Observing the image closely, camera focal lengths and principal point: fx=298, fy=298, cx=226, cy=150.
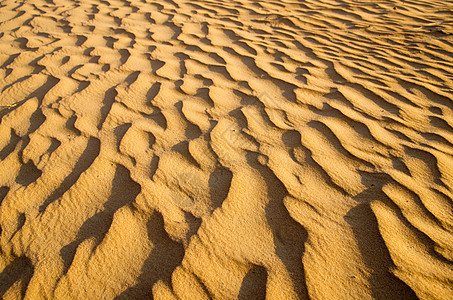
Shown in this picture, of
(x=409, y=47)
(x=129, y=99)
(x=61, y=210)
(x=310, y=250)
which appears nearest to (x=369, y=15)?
(x=409, y=47)

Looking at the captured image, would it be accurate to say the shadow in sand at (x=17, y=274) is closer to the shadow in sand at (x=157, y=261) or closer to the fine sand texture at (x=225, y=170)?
the fine sand texture at (x=225, y=170)

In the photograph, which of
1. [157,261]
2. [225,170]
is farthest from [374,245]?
[157,261]

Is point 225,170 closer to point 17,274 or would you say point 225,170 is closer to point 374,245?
point 374,245

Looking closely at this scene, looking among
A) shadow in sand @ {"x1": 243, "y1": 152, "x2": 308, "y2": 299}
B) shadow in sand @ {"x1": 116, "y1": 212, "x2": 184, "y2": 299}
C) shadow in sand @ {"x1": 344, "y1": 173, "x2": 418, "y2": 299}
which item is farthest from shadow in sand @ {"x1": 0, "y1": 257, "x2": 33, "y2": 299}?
shadow in sand @ {"x1": 344, "y1": 173, "x2": 418, "y2": 299}

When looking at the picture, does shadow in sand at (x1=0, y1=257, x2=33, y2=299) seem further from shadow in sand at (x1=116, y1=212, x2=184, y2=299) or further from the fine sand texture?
shadow in sand at (x1=116, y1=212, x2=184, y2=299)

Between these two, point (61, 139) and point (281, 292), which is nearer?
point (281, 292)

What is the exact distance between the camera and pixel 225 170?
65.2 inches

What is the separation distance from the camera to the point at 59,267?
125cm

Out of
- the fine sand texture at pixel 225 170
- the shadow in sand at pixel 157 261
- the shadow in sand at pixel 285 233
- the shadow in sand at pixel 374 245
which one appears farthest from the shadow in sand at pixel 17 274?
the shadow in sand at pixel 374 245

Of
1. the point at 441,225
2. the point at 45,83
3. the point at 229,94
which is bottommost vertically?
the point at 45,83

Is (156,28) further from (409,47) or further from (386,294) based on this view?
(386,294)

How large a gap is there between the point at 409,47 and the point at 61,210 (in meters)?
3.51

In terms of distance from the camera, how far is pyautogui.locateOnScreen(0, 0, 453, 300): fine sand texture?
1214mm

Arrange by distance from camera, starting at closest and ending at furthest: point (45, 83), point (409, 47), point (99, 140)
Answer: point (99, 140) → point (45, 83) → point (409, 47)
